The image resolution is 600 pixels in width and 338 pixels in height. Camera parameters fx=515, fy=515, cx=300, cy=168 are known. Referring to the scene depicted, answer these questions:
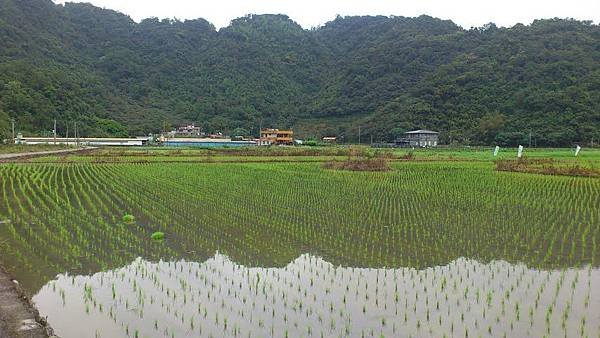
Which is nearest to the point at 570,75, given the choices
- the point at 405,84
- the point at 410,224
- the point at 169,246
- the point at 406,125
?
the point at 406,125

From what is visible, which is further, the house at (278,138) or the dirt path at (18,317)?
the house at (278,138)

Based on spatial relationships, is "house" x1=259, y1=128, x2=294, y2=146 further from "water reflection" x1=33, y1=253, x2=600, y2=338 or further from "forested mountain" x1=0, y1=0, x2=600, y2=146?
"water reflection" x1=33, y1=253, x2=600, y2=338

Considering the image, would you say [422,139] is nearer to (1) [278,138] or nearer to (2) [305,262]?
(1) [278,138]

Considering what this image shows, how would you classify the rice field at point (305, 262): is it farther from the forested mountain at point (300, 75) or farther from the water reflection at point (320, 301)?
the forested mountain at point (300, 75)

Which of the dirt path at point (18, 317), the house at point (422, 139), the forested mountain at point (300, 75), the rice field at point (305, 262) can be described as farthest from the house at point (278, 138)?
the dirt path at point (18, 317)

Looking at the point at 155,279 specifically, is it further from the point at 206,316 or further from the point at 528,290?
the point at 528,290

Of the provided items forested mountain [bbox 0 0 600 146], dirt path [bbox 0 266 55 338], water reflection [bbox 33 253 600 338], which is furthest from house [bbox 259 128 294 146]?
dirt path [bbox 0 266 55 338]
